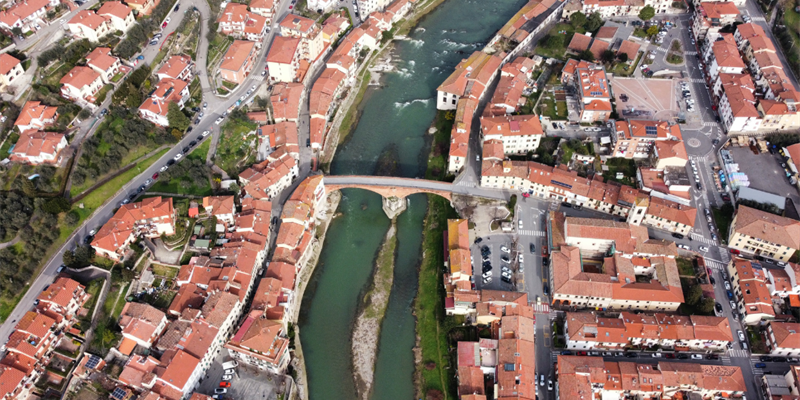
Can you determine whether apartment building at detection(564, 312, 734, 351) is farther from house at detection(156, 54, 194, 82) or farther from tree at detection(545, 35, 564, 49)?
house at detection(156, 54, 194, 82)

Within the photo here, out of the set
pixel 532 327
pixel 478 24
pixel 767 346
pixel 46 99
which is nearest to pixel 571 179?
pixel 532 327

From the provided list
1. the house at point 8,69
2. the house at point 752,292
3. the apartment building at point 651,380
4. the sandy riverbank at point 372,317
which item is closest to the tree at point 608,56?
the house at point 752,292

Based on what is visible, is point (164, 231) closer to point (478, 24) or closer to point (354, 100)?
point (354, 100)

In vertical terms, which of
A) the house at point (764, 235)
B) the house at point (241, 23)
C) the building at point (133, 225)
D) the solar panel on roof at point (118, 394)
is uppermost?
the house at point (241, 23)

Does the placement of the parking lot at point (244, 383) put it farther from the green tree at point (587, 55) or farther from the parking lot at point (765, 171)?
the green tree at point (587, 55)

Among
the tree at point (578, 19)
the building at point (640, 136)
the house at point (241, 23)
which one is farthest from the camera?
the tree at point (578, 19)

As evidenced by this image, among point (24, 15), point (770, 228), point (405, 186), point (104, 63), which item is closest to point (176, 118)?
point (104, 63)
